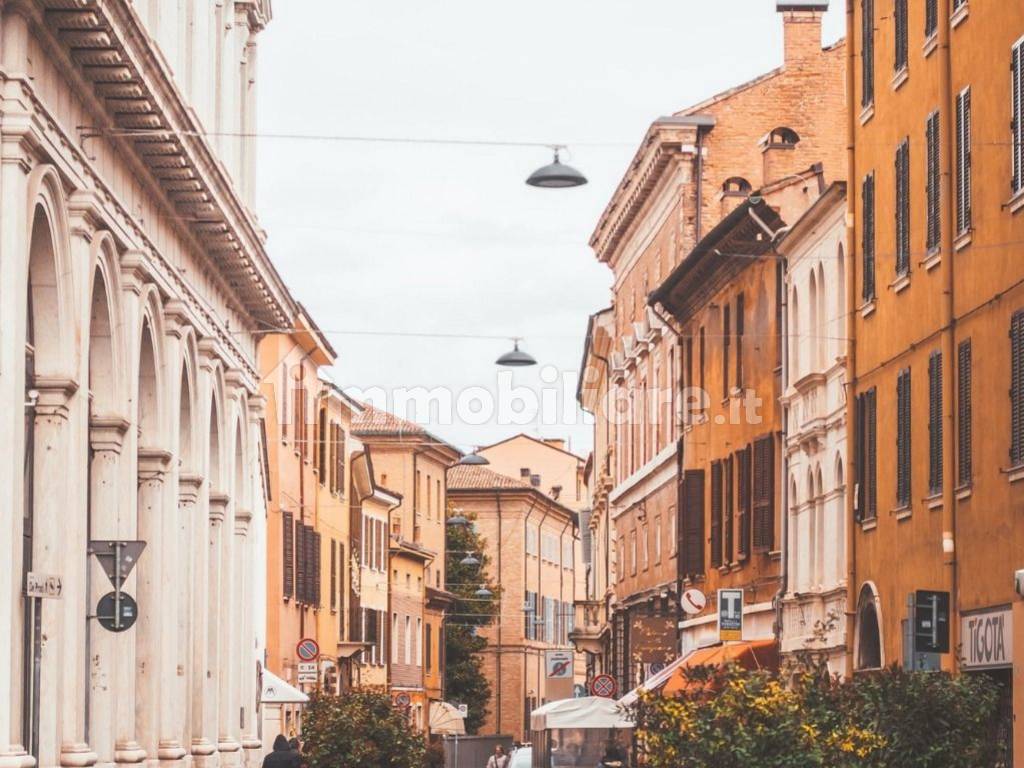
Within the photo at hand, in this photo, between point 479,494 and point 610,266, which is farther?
point 479,494

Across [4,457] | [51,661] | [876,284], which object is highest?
[876,284]

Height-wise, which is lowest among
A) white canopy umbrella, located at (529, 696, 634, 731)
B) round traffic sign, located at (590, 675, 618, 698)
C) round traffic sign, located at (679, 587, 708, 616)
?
white canopy umbrella, located at (529, 696, 634, 731)

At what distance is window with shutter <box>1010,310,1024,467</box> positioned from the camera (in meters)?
24.8

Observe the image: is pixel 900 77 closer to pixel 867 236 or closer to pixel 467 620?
pixel 867 236

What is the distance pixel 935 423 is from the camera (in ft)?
94.1

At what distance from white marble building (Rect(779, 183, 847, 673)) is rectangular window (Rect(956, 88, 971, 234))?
729cm

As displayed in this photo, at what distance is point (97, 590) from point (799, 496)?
16.0 metres

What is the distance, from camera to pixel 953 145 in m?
28.0

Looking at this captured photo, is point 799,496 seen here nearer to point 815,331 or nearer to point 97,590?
point 815,331

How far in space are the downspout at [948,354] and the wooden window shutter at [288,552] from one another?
2768 cm

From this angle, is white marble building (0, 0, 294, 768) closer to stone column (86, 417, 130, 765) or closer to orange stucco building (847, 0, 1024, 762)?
stone column (86, 417, 130, 765)

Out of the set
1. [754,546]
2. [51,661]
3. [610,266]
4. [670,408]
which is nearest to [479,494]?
[610,266]

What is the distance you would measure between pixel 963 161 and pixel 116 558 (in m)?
11.1

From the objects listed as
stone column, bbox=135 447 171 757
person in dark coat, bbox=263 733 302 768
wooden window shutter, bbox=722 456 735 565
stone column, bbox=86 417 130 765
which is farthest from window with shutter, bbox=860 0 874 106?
wooden window shutter, bbox=722 456 735 565
